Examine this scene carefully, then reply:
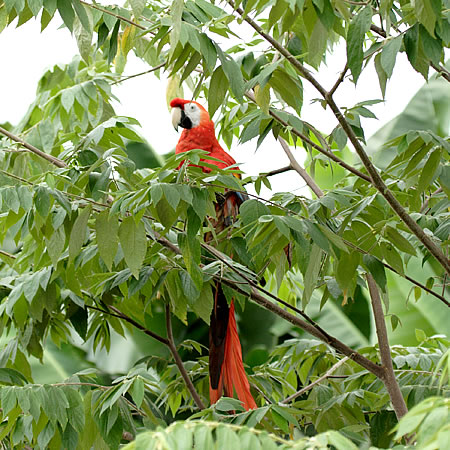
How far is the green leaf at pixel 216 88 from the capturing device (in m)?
0.86

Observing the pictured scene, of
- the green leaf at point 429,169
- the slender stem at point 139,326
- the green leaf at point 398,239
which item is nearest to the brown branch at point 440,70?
the green leaf at point 429,169

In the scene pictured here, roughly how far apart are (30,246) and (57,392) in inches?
14.9

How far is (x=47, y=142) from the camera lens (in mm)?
1400

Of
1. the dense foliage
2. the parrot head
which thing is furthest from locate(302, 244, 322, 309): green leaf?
the parrot head

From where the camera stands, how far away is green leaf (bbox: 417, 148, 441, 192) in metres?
0.86

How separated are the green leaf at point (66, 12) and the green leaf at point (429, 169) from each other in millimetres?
486

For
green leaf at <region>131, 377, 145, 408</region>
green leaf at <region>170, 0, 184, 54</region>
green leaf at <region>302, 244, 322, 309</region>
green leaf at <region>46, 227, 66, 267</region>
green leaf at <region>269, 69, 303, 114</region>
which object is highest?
green leaf at <region>170, 0, 184, 54</region>

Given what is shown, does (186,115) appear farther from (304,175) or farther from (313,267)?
(313,267)

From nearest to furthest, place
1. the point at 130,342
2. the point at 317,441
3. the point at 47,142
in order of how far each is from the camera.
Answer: the point at 317,441
the point at 47,142
the point at 130,342

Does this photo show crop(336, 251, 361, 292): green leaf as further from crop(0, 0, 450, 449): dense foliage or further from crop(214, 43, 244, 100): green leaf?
crop(214, 43, 244, 100): green leaf

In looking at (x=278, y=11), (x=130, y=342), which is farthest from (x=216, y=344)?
(x=130, y=342)

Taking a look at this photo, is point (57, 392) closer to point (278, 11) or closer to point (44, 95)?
point (278, 11)

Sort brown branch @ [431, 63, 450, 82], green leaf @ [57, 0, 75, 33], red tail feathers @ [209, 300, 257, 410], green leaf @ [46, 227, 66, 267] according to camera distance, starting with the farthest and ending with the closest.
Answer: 1. red tail feathers @ [209, 300, 257, 410]
2. green leaf @ [46, 227, 66, 267]
3. brown branch @ [431, 63, 450, 82]
4. green leaf @ [57, 0, 75, 33]

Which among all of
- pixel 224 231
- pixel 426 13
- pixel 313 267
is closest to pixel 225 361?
pixel 224 231
